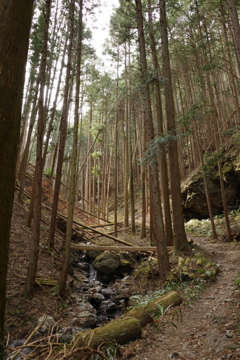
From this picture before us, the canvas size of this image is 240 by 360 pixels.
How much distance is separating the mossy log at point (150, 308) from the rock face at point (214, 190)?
9944 mm

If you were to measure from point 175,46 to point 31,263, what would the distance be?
1582cm

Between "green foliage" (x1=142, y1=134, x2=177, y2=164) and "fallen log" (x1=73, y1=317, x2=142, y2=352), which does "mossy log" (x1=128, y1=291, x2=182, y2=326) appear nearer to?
"fallen log" (x1=73, y1=317, x2=142, y2=352)

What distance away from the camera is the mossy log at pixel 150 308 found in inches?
159

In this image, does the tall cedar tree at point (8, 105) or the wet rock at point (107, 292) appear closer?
the tall cedar tree at point (8, 105)

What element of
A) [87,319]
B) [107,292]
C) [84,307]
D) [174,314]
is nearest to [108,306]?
[84,307]

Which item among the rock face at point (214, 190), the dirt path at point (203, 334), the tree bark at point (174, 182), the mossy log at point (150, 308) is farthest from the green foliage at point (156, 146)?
the rock face at point (214, 190)

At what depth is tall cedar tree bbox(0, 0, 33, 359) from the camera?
2350 millimetres

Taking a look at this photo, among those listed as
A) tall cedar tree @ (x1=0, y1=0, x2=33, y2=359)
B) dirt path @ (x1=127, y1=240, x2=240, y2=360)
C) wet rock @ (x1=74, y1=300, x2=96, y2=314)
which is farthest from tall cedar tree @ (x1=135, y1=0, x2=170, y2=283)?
tall cedar tree @ (x1=0, y1=0, x2=33, y2=359)

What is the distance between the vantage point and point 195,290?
5.44 m

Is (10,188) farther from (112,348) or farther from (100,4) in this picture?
(100,4)

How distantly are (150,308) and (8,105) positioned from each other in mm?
4383

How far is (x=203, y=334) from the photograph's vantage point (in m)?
3.40

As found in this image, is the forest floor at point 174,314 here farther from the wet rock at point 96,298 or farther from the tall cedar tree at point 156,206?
the tall cedar tree at point 156,206

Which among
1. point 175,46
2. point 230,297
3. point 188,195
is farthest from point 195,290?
point 175,46
